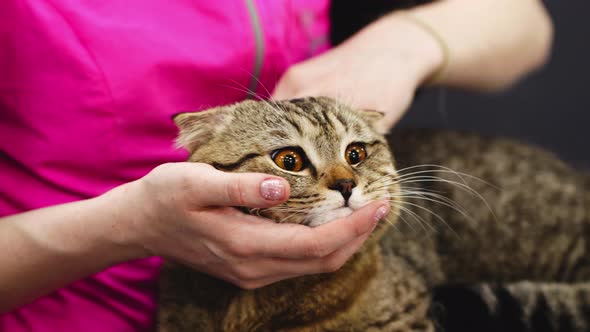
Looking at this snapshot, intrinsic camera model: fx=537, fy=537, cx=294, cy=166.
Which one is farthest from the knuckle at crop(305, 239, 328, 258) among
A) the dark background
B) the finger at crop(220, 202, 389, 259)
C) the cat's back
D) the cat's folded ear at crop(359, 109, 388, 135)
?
the dark background

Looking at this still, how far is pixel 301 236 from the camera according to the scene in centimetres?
Result: 66

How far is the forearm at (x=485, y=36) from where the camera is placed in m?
1.23

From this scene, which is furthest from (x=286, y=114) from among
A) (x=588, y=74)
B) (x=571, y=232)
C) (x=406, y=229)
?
(x=588, y=74)

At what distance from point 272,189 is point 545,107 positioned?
1636 millimetres

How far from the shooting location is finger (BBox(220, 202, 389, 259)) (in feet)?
2.16

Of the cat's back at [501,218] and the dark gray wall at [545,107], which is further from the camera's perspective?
the dark gray wall at [545,107]

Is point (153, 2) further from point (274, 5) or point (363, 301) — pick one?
point (363, 301)

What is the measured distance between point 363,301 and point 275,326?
0.53 ft

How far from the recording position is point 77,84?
0.80 meters

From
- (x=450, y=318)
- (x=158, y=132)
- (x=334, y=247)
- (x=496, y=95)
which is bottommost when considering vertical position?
(x=450, y=318)

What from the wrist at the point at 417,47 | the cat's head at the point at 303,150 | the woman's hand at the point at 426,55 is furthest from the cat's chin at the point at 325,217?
the wrist at the point at 417,47

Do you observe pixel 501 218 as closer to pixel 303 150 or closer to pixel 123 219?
pixel 303 150

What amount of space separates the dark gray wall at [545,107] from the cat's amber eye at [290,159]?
45.0 inches

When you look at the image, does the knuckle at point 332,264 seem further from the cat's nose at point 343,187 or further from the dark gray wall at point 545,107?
the dark gray wall at point 545,107
